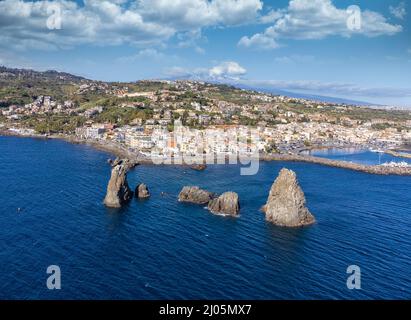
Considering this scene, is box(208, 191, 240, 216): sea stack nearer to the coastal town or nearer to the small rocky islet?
the small rocky islet

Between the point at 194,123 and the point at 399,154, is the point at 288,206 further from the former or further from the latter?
the point at 399,154

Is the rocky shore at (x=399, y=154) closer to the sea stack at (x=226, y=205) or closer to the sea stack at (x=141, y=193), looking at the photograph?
the sea stack at (x=226, y=205)

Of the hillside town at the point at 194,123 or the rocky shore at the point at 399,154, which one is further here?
the rocky shore at the point at 399,154

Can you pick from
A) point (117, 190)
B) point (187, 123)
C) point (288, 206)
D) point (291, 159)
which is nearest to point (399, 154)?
point (291, 159)

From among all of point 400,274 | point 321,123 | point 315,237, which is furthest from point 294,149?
point 400,274

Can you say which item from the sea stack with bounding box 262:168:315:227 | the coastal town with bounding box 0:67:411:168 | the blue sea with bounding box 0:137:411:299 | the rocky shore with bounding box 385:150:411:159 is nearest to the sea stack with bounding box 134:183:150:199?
the blue sea with bounding box 0:137:411:299

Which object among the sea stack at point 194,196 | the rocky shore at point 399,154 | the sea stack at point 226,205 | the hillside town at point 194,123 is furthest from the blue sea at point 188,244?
the rocky shore at point 399,154
